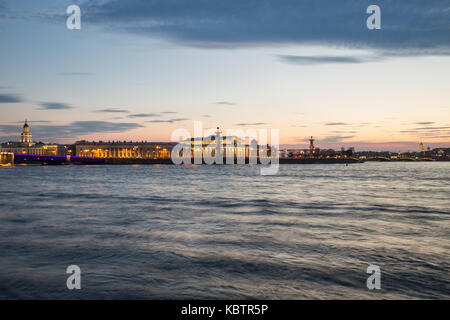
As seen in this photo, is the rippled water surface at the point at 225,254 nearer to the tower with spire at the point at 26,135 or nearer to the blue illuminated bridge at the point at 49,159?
the blue illuminated bridge at the point at 49,159

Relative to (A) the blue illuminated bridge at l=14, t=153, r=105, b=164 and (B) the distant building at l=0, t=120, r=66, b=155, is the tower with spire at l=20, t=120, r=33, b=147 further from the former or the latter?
(A) the blue illuminated bridge at l=14, t=153, r=105, b=164

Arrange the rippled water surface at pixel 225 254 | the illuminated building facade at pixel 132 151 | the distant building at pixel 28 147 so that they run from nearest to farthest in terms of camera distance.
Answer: the rippled water surface at pixel 225 254, the illuminated building facade at pixel 132 151, the distant building at pixel 28 147

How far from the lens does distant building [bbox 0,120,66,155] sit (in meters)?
176

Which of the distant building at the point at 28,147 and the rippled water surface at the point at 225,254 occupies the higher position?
the distant building at the point at 28,147

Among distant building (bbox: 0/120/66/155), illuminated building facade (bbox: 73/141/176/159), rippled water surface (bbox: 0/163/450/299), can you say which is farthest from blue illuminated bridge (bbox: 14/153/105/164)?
rippled water surface (bbox: 0/163/450/299)

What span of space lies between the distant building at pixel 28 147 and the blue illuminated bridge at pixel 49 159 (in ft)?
145

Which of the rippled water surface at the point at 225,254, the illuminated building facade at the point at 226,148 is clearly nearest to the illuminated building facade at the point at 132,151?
the illuminated building facade at the point at 226,148

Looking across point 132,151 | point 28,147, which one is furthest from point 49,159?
point 28,147

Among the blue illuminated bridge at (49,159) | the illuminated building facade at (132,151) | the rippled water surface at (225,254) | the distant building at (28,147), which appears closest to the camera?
the rippled water surface at (225,254)

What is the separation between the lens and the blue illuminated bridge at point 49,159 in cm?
12274
